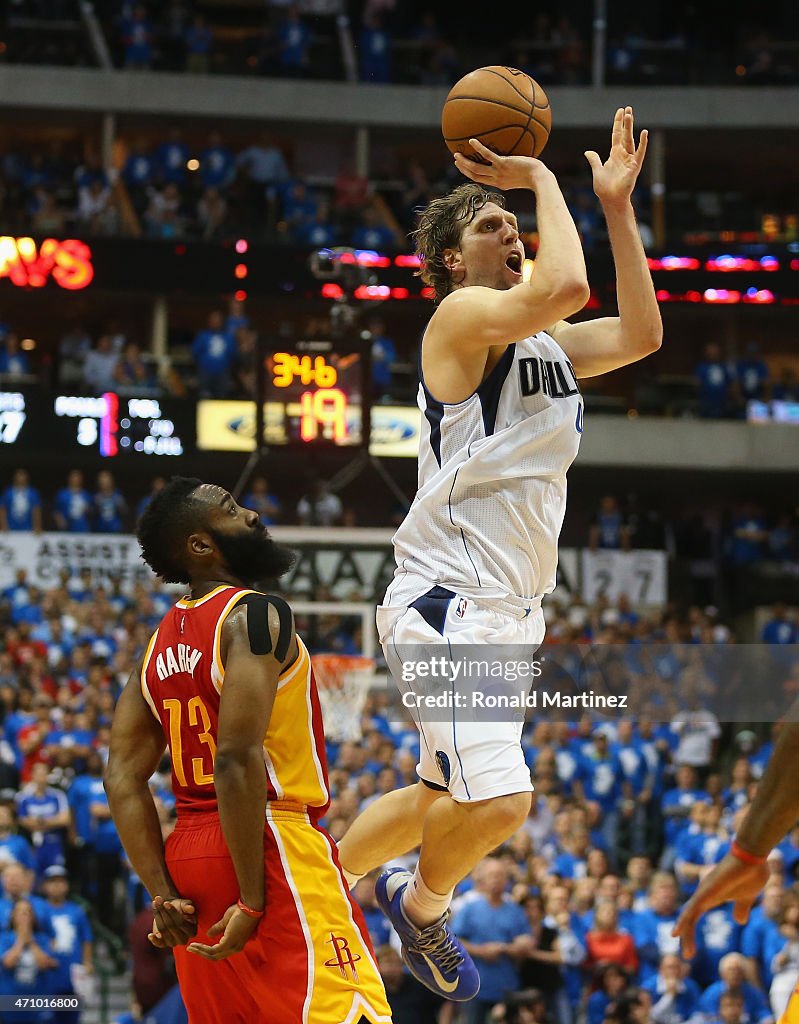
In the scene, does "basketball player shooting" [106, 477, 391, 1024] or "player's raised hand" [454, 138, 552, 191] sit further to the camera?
"player's raised hand" [454, 138, 552, 191]

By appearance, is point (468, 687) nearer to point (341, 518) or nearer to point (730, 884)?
point (730, 884)

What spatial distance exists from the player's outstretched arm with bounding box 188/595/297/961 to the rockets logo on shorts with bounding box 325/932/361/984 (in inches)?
8.9

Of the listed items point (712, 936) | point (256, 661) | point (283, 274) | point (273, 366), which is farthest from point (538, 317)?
point (283, 274)

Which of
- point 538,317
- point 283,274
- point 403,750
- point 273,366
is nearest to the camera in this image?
point 538,317

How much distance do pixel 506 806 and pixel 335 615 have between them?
1016 centimetres

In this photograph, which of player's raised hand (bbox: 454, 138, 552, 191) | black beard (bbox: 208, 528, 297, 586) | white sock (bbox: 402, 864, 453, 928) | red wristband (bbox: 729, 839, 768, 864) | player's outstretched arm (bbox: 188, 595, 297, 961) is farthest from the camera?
white sock (bbox: 402, 864, 453, 928)

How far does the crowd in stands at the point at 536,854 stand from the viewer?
384 inches

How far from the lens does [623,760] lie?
1315cm

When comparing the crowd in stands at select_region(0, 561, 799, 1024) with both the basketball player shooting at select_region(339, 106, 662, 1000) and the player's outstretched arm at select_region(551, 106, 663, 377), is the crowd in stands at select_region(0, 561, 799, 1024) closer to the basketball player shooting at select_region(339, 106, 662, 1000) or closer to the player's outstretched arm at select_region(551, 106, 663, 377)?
the basketball player shooting at select_region(339, 106, 662, 1000)

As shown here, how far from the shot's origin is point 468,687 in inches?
184

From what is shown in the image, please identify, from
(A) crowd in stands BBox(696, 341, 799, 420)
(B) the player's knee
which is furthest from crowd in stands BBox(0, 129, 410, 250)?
(B) the player's knee

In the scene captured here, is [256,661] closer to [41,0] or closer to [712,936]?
[712,936]

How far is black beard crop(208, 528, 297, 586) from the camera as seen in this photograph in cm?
447

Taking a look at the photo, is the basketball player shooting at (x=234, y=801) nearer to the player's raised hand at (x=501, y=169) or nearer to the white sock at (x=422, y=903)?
the white sock at (x=422, y=903)
